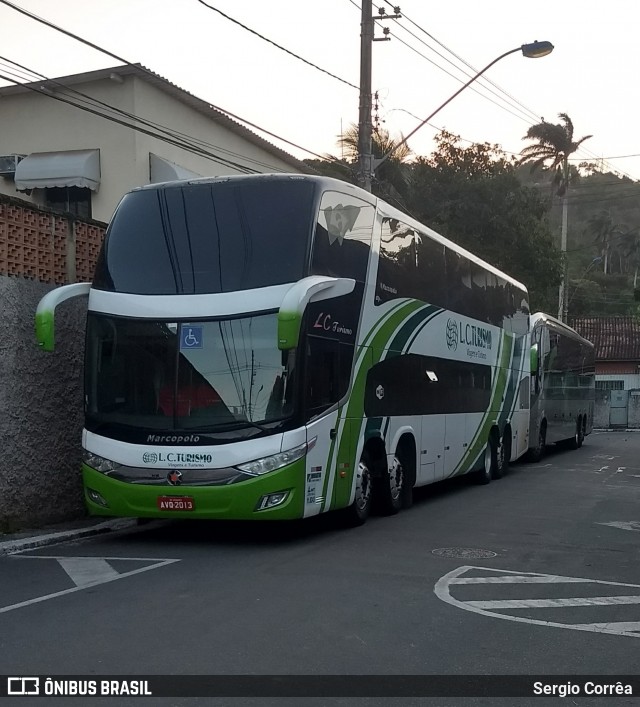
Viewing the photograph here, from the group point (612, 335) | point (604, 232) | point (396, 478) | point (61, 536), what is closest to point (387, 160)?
point (396, 478)

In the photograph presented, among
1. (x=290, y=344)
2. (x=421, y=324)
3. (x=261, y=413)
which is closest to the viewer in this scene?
(x=290, y=344)

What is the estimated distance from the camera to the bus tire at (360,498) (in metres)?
12.4

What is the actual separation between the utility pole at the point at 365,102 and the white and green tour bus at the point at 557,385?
7558 millimetres

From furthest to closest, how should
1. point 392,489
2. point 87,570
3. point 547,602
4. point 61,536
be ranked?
point 392,489 < point 61,536 < point 87,570 < point 547,602

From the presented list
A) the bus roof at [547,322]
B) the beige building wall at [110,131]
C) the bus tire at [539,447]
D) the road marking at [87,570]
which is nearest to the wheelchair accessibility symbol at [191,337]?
the road marking at [87,570]

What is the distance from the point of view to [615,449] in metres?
33.0

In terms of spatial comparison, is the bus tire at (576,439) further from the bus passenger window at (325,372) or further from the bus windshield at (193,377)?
the bus windshield at (193,377)

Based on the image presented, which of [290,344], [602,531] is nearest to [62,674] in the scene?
[290,344]

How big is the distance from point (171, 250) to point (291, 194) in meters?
1.53

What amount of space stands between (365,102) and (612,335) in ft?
155

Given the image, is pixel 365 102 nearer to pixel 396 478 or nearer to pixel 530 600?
pixel 396 478

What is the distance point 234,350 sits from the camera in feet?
34.8

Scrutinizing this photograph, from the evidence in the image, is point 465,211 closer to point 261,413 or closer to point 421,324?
point 421,324

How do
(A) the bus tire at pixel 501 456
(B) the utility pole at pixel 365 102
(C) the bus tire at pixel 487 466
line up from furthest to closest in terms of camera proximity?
(A) the bus tire at pixel 501 456 < (C) the bus tire at pixel 487 466 < (B) the utility pole at pixel 365 102
